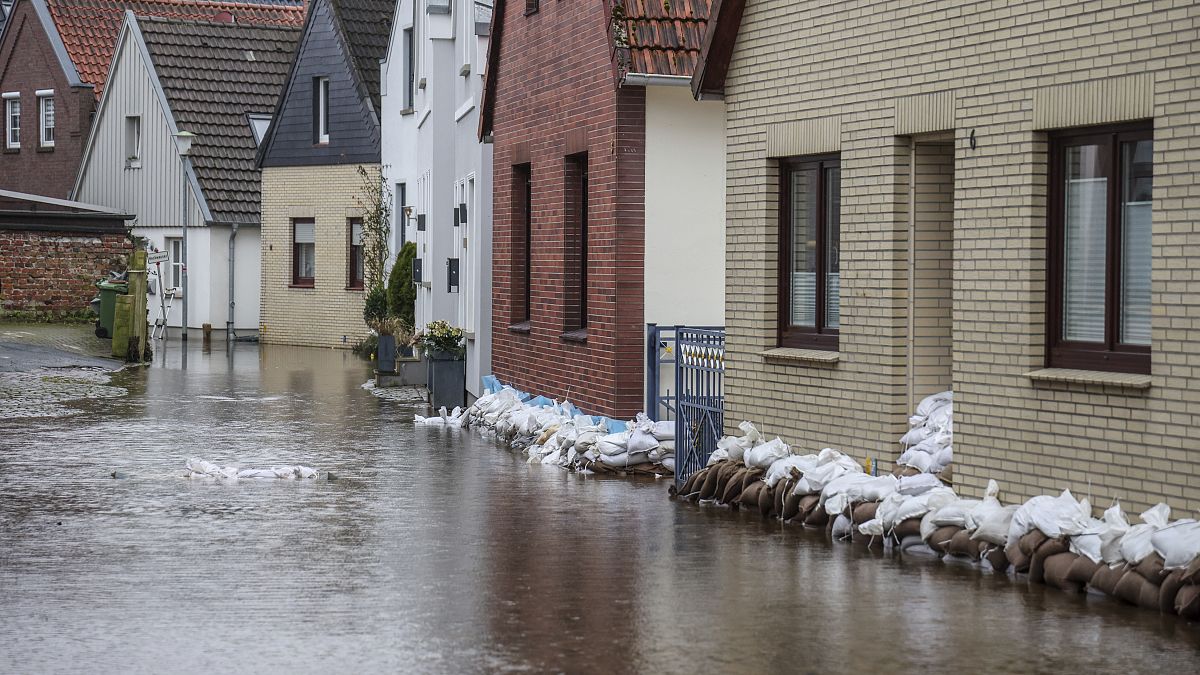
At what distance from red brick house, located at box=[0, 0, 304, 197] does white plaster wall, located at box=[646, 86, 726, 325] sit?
3434 cm

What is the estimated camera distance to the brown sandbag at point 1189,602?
8.48 metres

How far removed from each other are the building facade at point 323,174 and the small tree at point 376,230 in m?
0.67

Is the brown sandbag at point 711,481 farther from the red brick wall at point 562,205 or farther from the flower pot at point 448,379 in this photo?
the flower pot at point 448,379

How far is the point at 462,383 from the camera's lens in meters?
23.3

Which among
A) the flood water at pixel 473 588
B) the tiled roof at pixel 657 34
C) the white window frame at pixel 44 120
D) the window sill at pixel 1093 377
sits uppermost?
the white window frame at pixel 44 120

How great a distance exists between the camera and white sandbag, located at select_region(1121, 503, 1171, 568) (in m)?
9.01

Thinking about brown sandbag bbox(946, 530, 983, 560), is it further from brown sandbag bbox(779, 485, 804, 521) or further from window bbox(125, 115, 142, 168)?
window bbox(125, 115, 142, 168)

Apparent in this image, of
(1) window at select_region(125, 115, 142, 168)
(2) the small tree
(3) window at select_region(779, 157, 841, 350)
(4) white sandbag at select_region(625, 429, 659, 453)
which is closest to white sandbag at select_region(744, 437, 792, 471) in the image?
(3) window at select_region(779, 157, 841, 350)

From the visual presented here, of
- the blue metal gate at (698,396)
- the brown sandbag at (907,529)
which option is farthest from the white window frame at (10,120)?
the brown sandbag at (907,529)

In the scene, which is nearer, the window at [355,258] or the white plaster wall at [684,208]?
the white plaster wall at [684,208]

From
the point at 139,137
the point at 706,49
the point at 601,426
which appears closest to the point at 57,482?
the point at 601,426

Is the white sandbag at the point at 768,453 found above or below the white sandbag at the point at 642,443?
above

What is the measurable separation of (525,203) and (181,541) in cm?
1017

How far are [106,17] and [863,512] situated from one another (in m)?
42.7
